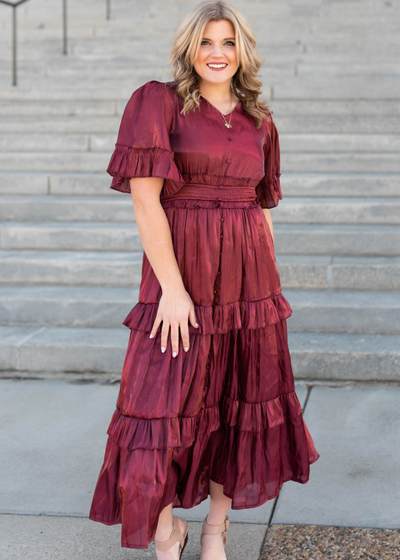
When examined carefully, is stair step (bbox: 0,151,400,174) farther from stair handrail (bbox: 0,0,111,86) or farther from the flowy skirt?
the flowy skirt

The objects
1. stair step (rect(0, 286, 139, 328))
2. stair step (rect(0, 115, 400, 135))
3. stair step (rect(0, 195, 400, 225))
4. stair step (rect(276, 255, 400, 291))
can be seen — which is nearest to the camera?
stair step (rect(0, 286, 139, 328))

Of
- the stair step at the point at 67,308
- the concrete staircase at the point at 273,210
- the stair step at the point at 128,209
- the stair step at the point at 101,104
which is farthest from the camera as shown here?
the stair step at the point at 101,104

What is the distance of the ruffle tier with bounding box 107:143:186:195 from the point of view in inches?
73.7

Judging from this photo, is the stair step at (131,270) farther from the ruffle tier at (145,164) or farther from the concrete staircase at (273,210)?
the ruffle tier at (145,164)

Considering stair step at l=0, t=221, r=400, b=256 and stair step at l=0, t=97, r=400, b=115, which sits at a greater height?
stair step at l=0, t=97, r=400, b=115

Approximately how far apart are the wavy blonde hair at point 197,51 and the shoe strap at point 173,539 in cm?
132

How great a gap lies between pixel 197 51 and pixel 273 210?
10.3 feet

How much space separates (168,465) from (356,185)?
12.6ft

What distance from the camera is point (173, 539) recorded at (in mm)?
2078

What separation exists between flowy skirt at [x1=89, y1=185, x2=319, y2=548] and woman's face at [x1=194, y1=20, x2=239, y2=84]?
0.34 m

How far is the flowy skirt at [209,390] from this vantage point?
6.27ft

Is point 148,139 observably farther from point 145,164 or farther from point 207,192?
point 207,192

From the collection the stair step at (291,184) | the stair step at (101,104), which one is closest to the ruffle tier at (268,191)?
the stair step at (291,184)

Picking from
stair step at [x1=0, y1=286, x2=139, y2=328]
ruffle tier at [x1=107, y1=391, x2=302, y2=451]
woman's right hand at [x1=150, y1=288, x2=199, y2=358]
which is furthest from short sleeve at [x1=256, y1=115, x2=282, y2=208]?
stair step at [x1=0, y1=286, x2=139, y2=328]
